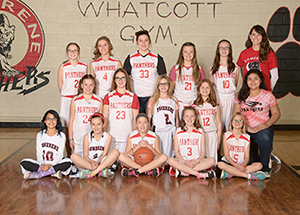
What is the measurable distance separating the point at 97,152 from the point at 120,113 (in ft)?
2.06

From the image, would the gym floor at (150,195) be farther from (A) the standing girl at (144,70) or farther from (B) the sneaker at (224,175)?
(A) the standing girl at (144,70)

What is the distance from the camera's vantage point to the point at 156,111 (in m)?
4.87

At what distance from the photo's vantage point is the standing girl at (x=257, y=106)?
183 inches

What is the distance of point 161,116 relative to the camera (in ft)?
16.0

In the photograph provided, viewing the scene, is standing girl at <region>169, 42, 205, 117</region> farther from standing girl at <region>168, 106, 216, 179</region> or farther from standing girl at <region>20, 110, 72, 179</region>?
standing girl at <region>20, 110, 72, 179</region>

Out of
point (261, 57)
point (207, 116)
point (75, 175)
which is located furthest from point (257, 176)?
point (75, 175)

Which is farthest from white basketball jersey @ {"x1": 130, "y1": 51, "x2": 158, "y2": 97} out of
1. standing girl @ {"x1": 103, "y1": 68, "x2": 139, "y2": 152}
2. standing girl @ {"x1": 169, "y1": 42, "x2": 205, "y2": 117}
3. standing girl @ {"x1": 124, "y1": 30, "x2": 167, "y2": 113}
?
standing girl @ {"x1": 169, "y1": 42, "x2": 205, "y2": 117}

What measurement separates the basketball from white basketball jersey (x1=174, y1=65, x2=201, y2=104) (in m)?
0.93

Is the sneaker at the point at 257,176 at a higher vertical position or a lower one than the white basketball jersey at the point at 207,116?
lower

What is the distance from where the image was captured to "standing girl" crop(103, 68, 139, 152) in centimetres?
483

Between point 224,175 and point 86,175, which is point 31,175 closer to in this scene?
point 86,175

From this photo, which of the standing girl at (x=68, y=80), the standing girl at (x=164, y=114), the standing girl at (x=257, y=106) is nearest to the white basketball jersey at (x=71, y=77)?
the standing girl at (x=68, y=80)

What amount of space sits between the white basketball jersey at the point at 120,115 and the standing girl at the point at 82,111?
0.59 feet

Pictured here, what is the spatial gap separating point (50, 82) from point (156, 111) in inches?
123
